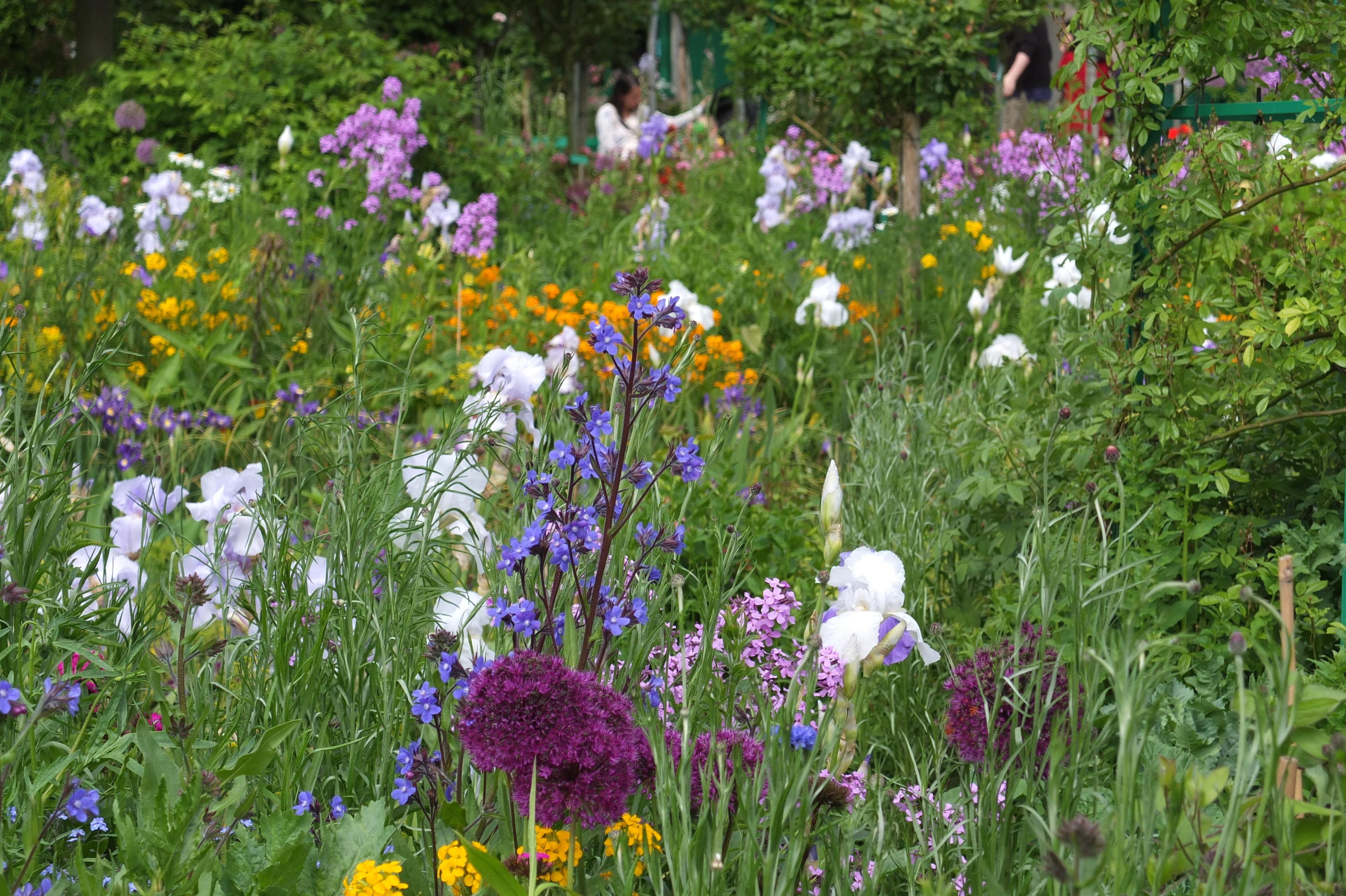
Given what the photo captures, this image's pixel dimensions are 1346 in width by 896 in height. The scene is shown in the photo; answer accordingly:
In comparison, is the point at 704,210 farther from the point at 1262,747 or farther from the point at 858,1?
the point at 1262,747

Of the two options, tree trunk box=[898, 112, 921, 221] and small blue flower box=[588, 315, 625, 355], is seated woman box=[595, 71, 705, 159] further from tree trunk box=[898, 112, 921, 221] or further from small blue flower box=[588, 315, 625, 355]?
small blue flower box=[588, 315, 625, 355]

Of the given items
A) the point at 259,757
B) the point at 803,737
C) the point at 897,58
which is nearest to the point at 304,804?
the point at 259,757

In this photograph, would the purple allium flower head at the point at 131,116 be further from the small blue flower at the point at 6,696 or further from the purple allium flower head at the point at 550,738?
the purple allium flower head at the point at 550,738

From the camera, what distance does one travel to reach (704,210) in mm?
6277

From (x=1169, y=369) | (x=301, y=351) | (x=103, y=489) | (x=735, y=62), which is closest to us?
(x=1169, y=369)

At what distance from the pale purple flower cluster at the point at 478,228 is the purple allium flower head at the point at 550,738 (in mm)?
3925

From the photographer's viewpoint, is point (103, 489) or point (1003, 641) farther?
point (103, 489)

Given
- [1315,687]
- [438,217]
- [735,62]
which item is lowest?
[1315,687]

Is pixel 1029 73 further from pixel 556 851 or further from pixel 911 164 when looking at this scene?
pixel 556 851

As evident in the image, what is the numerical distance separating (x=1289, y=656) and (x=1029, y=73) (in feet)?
28.5

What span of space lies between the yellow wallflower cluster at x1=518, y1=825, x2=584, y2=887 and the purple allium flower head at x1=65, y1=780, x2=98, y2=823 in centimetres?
50

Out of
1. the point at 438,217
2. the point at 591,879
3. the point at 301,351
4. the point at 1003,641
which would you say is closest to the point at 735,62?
the point at 438,217

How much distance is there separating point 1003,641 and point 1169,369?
68 centimetres

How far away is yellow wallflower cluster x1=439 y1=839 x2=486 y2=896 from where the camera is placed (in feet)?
4.34
